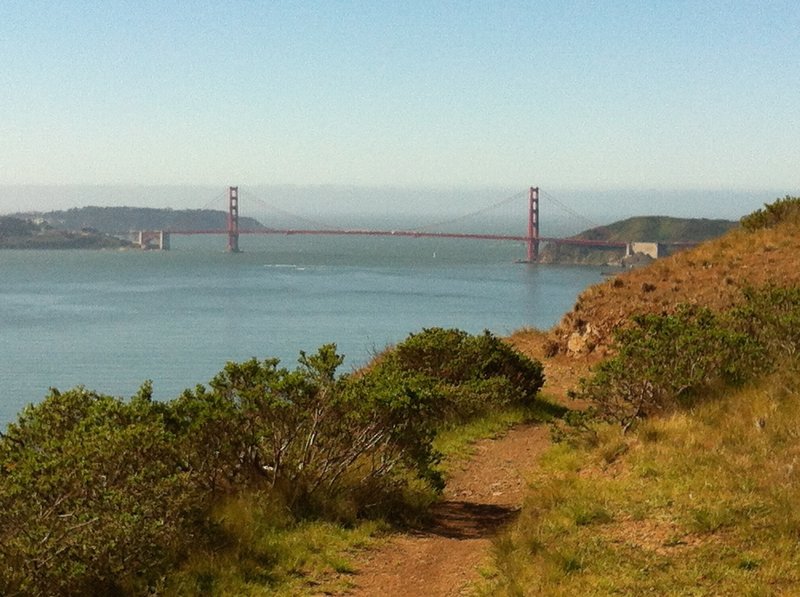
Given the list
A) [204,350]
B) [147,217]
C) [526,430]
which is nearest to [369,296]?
[204,350]

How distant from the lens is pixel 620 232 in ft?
414

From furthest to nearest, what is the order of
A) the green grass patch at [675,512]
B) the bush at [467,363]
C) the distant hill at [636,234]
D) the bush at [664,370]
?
the distant hill at [636,234]
the bush at [467,363]
the bush at [664,370]
the green grass patch at [675,512]

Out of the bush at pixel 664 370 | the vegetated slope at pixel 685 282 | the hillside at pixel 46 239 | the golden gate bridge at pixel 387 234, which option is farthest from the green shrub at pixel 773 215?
the hillside at pixel 46 239

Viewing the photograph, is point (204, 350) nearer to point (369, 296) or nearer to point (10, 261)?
point (369, 296)

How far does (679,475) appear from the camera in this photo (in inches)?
274

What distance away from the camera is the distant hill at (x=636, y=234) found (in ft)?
372

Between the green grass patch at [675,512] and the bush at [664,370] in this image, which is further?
the bush at [664,370]

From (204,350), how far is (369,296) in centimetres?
2748

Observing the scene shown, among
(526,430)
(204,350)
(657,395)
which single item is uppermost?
(657,395)

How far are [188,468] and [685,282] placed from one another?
1268cm

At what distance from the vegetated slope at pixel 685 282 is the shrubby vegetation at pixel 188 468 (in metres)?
9.30

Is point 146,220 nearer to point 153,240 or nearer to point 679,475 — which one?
point 153,240

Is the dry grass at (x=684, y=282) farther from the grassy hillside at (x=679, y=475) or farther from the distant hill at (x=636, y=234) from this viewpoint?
the distant hill at (x=636, y=234)

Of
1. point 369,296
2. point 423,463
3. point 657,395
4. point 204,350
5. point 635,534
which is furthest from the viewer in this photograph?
point 369,296
